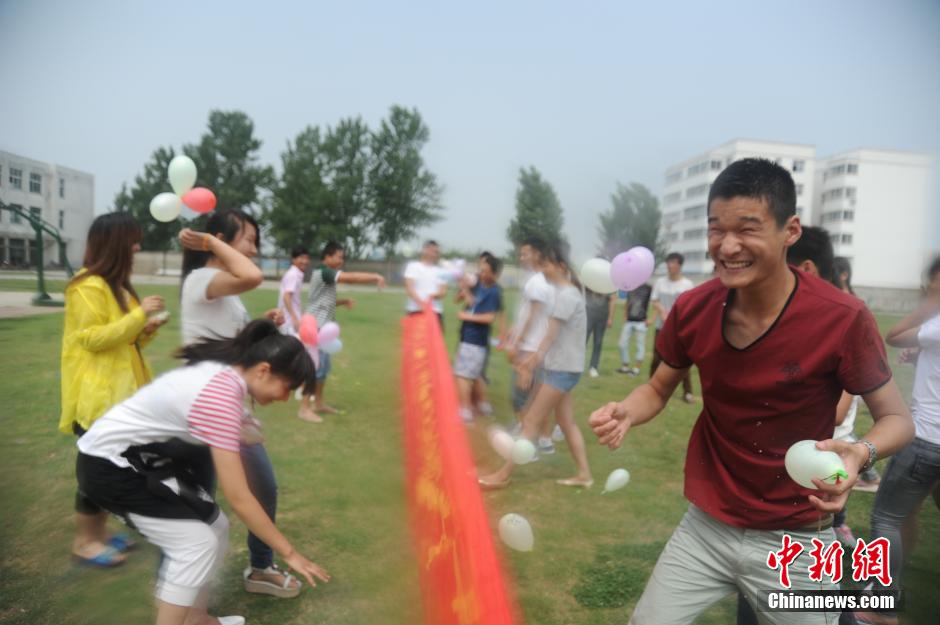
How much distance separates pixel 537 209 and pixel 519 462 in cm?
176

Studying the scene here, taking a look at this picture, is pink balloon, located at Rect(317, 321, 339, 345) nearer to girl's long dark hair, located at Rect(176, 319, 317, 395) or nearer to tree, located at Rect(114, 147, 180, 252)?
tree, located at Rect(114, 147, 180, 252)

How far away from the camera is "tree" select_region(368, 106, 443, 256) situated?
5.43 metres

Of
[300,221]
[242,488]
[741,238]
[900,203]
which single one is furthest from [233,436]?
[300,221]

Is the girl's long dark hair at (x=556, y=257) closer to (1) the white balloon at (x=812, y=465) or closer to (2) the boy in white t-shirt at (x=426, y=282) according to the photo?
(2) the boy in white t-shirt at (x=426, y=282)

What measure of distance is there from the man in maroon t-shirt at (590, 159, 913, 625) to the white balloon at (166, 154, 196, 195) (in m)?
2.90

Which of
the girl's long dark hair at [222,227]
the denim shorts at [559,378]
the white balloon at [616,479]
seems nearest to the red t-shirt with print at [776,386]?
the white balloon at [616,479]

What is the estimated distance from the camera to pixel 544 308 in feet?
14.6

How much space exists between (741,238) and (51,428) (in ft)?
17.6

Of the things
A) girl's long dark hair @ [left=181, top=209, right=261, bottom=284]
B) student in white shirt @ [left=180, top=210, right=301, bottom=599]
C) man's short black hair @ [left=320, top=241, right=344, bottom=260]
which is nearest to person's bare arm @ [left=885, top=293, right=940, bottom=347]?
student in white shirt @ [left=180, top=210, right=301, bottom=599]

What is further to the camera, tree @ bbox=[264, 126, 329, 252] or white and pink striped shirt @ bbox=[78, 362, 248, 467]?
tree @ bbox=[264, 126, 329, 252]

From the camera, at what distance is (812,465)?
1425 mm

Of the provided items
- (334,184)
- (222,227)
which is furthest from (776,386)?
(334,184)

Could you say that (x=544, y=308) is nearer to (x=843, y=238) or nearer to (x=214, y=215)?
(x=843, y=238)

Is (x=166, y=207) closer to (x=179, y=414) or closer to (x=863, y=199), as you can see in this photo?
(x=179, y=414)
